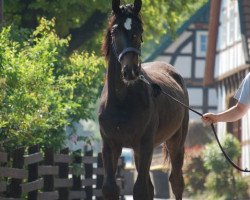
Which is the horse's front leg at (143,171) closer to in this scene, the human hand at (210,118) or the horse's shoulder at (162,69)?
the human hand at (210,118)

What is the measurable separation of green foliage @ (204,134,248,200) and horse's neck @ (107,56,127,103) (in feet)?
56.2

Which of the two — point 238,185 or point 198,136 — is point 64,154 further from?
point 198,136

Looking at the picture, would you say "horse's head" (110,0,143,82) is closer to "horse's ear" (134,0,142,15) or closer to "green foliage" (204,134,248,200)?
"horse's ear" (134,0,142,15)

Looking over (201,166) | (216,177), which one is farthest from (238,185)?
(201,166)

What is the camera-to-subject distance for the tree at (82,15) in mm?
27688

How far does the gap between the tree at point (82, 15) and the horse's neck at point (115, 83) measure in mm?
13729

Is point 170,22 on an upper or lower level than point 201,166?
upper

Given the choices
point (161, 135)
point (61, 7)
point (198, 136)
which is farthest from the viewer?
point (198, 136)

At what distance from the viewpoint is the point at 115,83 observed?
39.2ft

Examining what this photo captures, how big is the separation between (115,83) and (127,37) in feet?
2.51

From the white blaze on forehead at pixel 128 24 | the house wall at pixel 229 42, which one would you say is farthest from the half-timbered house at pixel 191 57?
the white blaze on forehead at pixel 128 24

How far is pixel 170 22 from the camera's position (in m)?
33.2

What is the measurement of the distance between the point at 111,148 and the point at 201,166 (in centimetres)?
2109

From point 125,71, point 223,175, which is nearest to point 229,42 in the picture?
point 223,175
